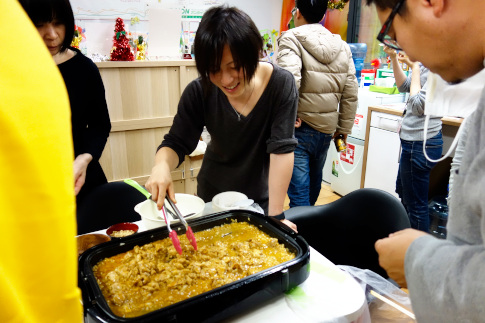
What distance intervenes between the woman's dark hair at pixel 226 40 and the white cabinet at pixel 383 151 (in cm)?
209

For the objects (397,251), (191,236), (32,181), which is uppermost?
(32,181)

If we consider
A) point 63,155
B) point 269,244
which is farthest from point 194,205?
point 63,155

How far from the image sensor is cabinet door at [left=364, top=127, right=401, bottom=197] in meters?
3.06

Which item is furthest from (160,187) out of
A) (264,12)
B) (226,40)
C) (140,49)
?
(264,12)

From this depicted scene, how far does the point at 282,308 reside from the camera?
2.94ft

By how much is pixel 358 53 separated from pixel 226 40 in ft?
10.3

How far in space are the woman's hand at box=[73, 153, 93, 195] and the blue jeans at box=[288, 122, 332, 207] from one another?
127 centimetres

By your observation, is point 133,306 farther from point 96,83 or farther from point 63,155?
point 96,83

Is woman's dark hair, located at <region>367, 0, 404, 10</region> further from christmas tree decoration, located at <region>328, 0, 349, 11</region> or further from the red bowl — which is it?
christmas tree decoration, located at <region>328, 0, 349, 11</region>

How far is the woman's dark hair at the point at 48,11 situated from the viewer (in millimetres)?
1317

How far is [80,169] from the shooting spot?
158cm

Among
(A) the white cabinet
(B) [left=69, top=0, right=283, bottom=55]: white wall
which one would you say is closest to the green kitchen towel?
(A) the white cabinet

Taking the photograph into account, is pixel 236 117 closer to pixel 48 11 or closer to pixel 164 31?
pixel 48 11

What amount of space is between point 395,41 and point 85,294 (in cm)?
90
